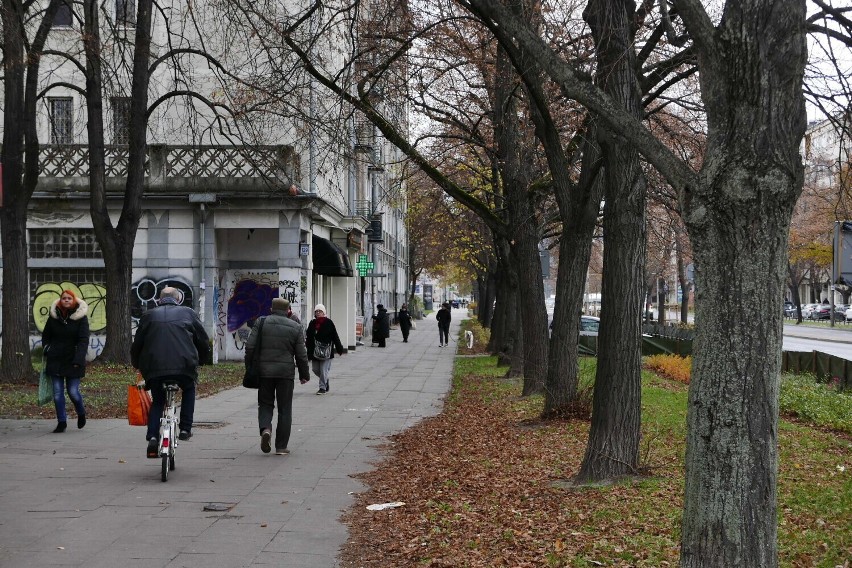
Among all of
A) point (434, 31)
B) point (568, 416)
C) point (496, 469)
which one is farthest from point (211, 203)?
point (496, 469)

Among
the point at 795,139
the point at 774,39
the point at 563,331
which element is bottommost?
the point at 563,331

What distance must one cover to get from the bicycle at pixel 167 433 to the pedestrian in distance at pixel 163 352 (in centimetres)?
5

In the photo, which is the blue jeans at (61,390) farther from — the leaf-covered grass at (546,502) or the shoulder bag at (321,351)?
the shoulder bag at (321,351)

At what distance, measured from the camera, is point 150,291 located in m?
27.2

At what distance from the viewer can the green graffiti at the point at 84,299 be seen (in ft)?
89.7

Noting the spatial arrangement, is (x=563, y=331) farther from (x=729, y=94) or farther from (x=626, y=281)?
(x=729, y=94)

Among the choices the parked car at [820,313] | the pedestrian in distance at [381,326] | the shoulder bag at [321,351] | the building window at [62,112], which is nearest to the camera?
the shoulder bag at [321,351]

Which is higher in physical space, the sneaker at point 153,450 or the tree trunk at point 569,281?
the tree trunk at point 569,281

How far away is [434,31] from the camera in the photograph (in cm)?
1451

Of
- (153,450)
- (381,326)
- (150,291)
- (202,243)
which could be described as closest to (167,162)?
(202,243)

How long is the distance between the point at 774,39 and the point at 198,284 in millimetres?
23825

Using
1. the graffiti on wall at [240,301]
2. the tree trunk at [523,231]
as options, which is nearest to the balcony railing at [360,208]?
the graffiti on wall at [240,301]

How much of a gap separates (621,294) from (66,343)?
280 inches

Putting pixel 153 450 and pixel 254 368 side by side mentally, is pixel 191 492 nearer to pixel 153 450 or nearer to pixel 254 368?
pixel 153 450
